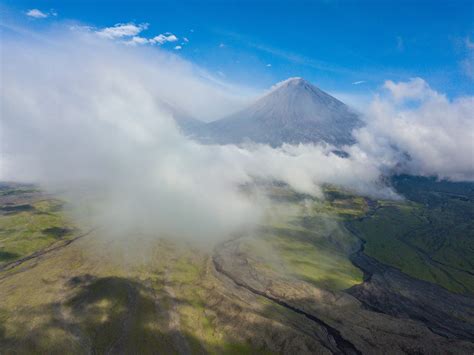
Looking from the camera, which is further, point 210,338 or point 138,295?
point 138,295

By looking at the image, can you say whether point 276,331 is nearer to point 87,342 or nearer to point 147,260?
point 87,342

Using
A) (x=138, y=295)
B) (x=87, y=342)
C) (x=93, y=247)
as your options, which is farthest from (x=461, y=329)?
(x=93, y=247)

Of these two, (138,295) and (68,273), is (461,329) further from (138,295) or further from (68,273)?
(68,273)

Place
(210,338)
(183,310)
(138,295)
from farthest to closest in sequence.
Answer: (138,295)
(183,310)
(210,338)

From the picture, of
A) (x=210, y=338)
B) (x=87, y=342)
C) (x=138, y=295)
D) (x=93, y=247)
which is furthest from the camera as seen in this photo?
(x=93, y=247)

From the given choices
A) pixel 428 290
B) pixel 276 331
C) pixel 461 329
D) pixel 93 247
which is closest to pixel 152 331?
pixel 276 331

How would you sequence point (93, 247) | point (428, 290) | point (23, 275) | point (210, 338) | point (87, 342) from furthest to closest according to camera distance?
point (93, 247)
point (428, 290)
point (23, 275)
point (210, 338)
point (87, 342)

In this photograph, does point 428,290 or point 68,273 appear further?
point 428,290

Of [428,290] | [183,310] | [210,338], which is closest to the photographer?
[210,338]
